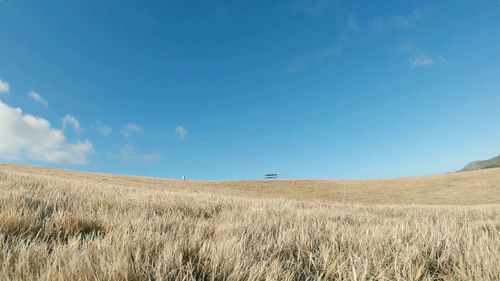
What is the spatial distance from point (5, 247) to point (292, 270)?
77.3 inches

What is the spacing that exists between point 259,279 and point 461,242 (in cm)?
242

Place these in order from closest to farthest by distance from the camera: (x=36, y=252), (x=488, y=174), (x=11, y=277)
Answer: (x=11, y=277), (x=36, y=252), (x=488, y=174)

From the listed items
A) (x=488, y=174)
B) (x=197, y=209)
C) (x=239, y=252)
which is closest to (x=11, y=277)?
(x=239, y=252)

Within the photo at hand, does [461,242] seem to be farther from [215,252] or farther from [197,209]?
[197,209]

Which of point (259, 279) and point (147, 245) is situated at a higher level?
point (147, 245)

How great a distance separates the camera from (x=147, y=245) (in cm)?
220

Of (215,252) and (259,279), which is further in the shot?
(215,252)

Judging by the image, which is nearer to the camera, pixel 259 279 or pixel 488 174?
pixel 259 279

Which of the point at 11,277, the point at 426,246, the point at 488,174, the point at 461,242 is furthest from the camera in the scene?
the point at 488,174

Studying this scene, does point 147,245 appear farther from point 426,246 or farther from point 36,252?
point 426,246

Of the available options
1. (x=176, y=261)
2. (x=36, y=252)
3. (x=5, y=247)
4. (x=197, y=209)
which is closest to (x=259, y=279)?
(x=176, y=261)

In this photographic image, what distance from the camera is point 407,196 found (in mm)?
48438

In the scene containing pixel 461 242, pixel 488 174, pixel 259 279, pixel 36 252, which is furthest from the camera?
pixel 488 174

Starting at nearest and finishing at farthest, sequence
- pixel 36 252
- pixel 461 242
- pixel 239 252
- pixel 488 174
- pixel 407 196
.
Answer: pixel 36 252, pixel 239 252, pixel 461 242, pixel 407 196, pixel 488 174
